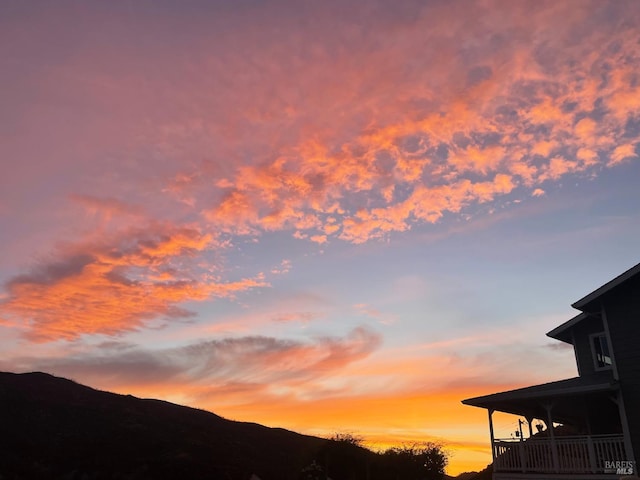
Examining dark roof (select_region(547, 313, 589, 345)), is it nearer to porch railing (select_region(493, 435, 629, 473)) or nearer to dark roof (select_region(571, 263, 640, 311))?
dark roof (select_region(571, 263, 640, 311))

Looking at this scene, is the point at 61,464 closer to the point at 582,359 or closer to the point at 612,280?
the point at 582,359

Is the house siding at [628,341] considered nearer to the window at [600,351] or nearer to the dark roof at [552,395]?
the dark roof at [552,395]

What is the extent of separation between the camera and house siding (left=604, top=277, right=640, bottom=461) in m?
21.2

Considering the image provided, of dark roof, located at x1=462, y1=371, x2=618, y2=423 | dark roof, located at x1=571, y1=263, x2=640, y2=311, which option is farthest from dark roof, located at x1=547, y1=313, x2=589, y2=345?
dark roof, located at x1=462, y1=371, x2=618, y2=423

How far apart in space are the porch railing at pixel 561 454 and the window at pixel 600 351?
3596 mm

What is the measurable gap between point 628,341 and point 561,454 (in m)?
5.50

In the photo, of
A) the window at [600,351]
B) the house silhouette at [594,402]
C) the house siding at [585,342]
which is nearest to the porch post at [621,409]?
the house silhouette at [594,402]

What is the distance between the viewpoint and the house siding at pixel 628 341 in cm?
2125

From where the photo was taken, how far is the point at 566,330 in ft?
91.0

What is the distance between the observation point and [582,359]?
88.2 ft

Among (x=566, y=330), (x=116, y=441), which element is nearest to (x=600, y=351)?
(x=566, y=330)

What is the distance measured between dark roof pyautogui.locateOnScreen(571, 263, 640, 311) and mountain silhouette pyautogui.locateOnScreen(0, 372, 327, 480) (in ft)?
102

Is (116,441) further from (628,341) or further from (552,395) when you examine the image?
(628,341)

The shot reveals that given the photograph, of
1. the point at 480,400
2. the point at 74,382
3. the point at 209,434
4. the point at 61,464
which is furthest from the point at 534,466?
the point at 74,382
